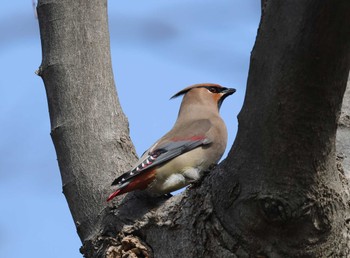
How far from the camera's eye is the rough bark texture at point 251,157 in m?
2.04

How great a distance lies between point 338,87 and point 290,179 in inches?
12.4

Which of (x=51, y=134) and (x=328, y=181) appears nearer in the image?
(x=328, y=181)

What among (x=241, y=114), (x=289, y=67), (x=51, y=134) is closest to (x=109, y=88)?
(x=51, y=134)

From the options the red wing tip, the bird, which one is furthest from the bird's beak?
the red wing tip

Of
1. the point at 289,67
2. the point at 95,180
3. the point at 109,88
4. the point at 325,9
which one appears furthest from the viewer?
the point at 109,88

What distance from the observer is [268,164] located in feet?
7.30

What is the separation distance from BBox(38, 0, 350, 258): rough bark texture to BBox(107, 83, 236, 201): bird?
0.08 meters

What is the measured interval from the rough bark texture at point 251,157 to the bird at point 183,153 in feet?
0.27

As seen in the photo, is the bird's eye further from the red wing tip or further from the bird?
the red wing tip

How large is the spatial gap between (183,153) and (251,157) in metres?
1.46

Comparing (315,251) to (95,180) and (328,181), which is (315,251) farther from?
(95,180)

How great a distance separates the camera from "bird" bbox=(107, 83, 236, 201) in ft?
10.3

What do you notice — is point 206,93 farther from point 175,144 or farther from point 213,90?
point 175,144

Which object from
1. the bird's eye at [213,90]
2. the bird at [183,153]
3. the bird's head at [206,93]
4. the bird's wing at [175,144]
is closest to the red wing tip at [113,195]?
the bird at [183,153]
